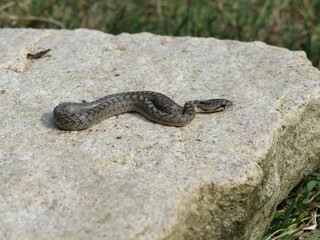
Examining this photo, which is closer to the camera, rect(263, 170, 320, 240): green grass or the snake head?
rect(263, 170, 320, 240): green grass

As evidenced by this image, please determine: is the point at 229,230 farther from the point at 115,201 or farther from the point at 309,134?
the point at 309,134

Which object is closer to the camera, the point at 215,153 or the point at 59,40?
the point at 215,153

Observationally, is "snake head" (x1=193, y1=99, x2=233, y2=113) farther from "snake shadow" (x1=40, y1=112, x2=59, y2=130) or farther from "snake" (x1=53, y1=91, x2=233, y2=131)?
"snake shadow" (x1=40, y1=112, x2=59, y2=130)

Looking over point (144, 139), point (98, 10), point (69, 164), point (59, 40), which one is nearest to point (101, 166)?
point (69, 164)

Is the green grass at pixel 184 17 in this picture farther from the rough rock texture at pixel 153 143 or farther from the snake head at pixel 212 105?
the snake head at pixel 212 105

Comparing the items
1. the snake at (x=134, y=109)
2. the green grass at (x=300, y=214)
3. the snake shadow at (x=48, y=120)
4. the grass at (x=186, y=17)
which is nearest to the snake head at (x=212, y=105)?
the snake at (x=134, y=109)

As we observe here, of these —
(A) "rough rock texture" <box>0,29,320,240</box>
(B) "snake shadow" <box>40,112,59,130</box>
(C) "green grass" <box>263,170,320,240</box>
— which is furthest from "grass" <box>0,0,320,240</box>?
(B) "snake shadow" <box>40,112,59,130</box>
